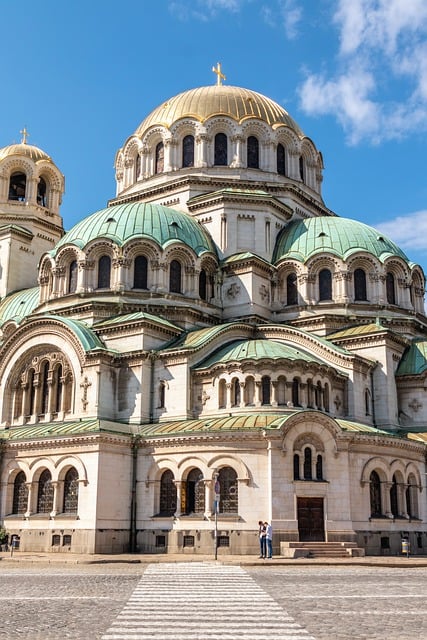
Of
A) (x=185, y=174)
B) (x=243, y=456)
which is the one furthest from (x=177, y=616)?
(x=185, y=174)

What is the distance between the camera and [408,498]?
120 ft

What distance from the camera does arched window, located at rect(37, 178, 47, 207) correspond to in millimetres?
57250

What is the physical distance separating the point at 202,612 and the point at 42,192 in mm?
48006

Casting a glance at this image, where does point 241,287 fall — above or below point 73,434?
above

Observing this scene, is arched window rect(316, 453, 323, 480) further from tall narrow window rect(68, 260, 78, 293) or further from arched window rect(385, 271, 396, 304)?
tall narrow window rect(68, 260, 78, 293)

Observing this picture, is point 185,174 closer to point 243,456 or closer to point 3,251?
point 3,251

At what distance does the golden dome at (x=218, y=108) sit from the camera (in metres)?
50.6

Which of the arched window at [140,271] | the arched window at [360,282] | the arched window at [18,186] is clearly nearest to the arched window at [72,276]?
the arched window at [140,271]

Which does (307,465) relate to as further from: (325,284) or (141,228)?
(141,228)

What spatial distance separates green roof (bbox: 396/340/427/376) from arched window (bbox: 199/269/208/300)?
468 inches

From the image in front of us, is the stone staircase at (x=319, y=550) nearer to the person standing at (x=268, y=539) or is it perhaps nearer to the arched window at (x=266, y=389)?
the person standing at (x=268, y=539)

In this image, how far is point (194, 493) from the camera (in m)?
33.8

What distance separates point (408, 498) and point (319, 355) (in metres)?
8.46

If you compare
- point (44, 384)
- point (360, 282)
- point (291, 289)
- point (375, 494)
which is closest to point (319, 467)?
point (375, 494)
